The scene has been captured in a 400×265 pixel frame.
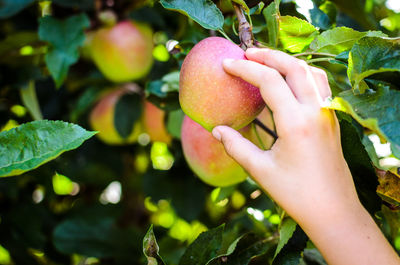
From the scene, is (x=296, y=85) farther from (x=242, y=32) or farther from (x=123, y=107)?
(x=123, y=107)

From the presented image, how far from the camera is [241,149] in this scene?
53cm

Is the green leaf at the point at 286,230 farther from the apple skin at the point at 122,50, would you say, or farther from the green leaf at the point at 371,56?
the apple skin at the point at 122,50

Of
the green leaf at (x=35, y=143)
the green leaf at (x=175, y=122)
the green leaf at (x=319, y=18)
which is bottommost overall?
the green leaf at (x=175, y=122)

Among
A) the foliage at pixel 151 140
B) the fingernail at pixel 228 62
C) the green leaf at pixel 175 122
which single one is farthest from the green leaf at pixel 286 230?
the green leaf at pixel 175 122

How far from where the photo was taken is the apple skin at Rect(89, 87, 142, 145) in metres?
1.24

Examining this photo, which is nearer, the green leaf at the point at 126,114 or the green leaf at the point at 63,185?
the green leaf at the point at 126,114

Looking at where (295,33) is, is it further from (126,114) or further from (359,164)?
(126,114)

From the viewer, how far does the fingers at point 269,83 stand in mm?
496

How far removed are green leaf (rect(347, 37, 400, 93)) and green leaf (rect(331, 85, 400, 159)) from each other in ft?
0.08

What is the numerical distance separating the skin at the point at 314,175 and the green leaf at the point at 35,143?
0.21 metres

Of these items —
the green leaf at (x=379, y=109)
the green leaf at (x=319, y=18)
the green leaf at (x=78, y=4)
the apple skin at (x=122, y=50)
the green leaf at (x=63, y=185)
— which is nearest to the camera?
the green leaf at (x=379, y=109)

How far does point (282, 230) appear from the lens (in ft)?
2.07

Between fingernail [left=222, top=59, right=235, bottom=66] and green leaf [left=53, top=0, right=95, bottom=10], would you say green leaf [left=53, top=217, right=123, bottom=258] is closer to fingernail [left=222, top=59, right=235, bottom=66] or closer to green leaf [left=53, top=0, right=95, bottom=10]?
green leaf [left=53, top=0, right=95, bottom=10]

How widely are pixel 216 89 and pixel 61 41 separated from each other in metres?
0.50
